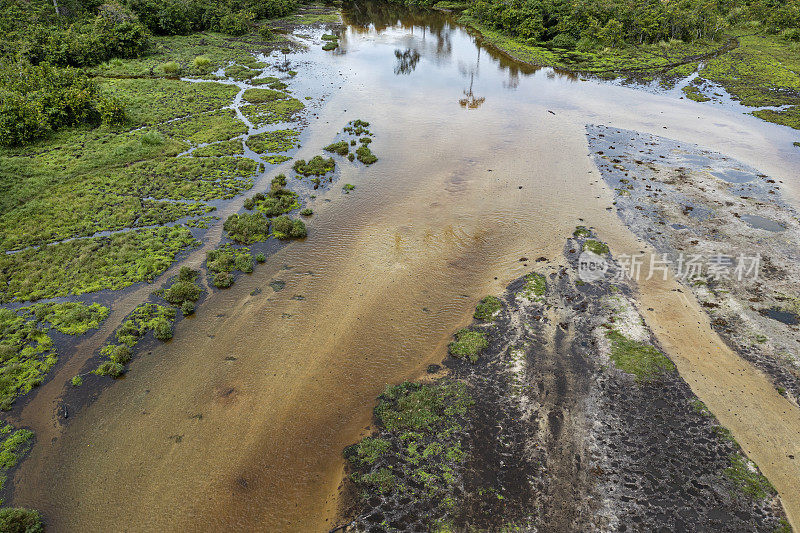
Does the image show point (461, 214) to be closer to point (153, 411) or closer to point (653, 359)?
point (653, 359)

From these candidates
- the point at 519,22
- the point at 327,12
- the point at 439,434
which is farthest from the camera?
the point at 327,12

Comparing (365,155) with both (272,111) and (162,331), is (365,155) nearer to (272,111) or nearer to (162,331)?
(272,111)

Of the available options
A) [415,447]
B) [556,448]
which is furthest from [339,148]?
[556,448]

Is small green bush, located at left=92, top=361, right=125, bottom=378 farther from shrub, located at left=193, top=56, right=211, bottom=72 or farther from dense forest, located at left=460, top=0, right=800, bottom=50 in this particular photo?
dense forest, located at left=460, top=0, right=800, bottom=50

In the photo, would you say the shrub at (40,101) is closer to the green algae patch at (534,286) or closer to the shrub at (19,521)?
the shrub at (19,521)

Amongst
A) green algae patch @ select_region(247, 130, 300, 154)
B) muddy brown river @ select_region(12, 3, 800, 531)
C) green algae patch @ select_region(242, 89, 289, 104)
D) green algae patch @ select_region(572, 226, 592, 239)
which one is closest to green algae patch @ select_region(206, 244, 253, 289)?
muddy brown river @ select_region(12, 3, 800, 531)

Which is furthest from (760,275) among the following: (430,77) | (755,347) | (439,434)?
(430,77)
